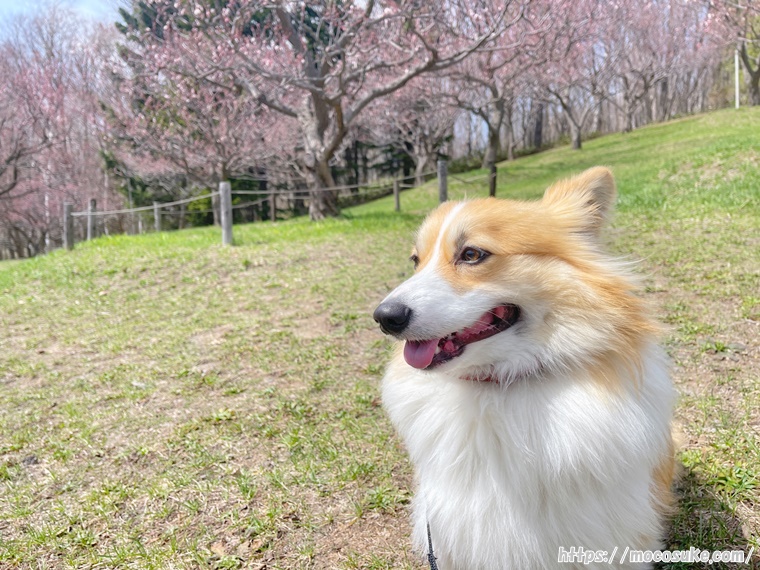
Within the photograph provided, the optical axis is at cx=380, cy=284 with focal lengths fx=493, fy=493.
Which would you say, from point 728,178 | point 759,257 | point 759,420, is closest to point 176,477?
point 759,420

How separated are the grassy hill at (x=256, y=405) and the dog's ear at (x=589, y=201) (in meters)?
0.28

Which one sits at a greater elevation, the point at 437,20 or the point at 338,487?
the point at 437,20

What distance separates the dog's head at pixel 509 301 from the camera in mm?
1467

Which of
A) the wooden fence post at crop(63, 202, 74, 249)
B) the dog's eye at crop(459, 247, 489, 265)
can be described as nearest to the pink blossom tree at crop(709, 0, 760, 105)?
the dog's eye at crop(459, 247, 489, 265)

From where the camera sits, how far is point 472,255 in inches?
64.2

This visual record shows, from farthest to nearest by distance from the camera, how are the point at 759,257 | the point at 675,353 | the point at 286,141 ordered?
the point at 286,141 < the point at 759,257 < the point at 675,353

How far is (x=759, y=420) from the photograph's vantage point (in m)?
2.56

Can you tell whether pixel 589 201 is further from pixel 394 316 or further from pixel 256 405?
pixel 256 405

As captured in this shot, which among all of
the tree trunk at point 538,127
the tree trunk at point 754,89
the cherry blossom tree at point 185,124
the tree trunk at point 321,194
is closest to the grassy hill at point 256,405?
the tree trunk at point 321,194

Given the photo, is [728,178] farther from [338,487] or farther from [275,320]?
[338,487]

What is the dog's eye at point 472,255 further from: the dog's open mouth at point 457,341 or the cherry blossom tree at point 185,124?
the cherry blossom tree at point 185,124

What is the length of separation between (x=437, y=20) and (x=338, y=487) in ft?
29.6

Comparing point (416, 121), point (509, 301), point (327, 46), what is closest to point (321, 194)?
point (327, 46)

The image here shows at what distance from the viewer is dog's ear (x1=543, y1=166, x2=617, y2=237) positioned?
175cm
